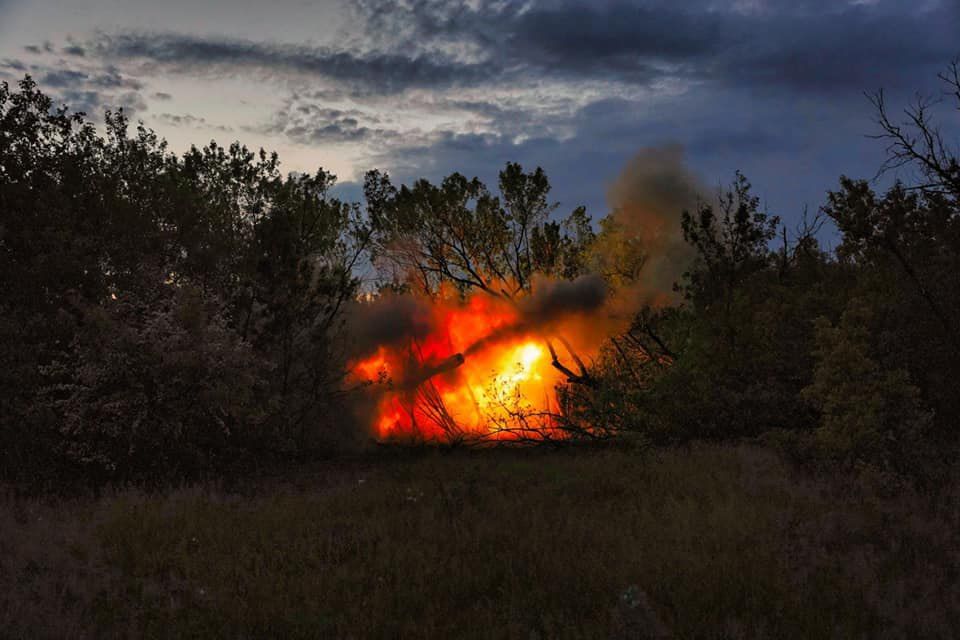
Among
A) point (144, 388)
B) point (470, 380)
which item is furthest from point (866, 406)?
point (144, 388)

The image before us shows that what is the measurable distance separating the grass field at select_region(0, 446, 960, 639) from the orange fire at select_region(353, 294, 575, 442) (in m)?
5.03

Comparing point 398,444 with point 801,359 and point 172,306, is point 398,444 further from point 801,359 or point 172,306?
point 801,359

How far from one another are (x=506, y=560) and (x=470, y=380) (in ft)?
33.5

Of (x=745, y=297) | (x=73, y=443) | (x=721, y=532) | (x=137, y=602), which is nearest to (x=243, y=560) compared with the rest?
(x=137, y=602)

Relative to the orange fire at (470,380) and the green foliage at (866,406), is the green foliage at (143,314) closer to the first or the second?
the orange fire at (470,380)

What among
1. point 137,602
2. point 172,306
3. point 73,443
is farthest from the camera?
point 172,306

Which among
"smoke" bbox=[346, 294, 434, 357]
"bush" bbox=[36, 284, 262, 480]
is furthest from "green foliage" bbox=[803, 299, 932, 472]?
"bush" bbox=[36, 284, 262, 480]

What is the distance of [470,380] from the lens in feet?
61.4

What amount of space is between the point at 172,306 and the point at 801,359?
570 inches

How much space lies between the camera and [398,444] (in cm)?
1877

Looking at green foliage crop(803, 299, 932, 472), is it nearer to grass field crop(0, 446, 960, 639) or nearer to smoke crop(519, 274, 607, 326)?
grass field crop(0, 446, 960, 639)

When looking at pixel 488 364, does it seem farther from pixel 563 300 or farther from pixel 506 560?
pixel 506 560

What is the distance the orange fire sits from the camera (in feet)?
59.9

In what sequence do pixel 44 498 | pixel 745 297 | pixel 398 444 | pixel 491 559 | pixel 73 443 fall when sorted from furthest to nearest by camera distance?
pixel 398 444, pixel 745 297, pixel 73 443, pixel 44 498, pixel 491 559
